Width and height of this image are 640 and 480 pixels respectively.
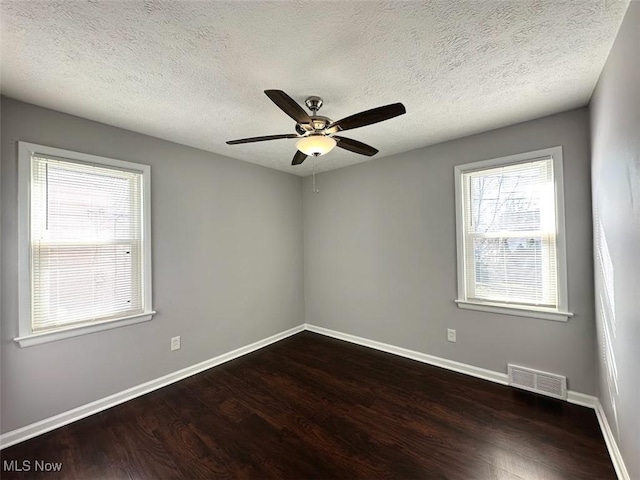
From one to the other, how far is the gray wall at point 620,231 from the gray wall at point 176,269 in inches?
130

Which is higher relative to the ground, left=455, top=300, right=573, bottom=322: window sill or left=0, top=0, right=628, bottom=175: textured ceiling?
left=0, top=0, right=628, bottom=175: textured ceiling

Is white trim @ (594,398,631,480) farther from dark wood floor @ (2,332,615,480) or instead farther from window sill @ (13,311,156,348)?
window sill @ (13,311,156,348)

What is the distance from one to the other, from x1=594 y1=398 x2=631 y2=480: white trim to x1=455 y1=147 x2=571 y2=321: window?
694mm

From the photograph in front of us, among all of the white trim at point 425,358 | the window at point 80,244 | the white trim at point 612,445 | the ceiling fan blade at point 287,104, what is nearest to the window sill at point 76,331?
the window at point 80,244

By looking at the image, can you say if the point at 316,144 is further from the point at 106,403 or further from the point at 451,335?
the point at 106,403

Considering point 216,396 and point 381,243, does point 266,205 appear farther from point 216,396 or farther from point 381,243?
point 216,396

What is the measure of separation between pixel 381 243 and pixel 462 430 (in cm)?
205

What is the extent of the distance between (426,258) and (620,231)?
1.70 meters

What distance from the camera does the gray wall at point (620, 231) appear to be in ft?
4.23

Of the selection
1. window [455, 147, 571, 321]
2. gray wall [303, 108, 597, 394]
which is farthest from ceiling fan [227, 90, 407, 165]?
window [455, 147, 571, 321]

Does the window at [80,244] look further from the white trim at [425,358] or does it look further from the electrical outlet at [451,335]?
the electrical outlet at [451,335]

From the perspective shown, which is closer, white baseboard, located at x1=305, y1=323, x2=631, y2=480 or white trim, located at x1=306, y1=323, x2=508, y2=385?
white baseboard, located at x1=305, y1=323, x2=631, y2=480

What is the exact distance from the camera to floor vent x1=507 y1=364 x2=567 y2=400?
7.64 feet

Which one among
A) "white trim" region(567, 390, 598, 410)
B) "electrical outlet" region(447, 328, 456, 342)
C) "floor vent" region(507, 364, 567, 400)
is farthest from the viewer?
"electrical outlet" region(447, 328, 456, 342)
